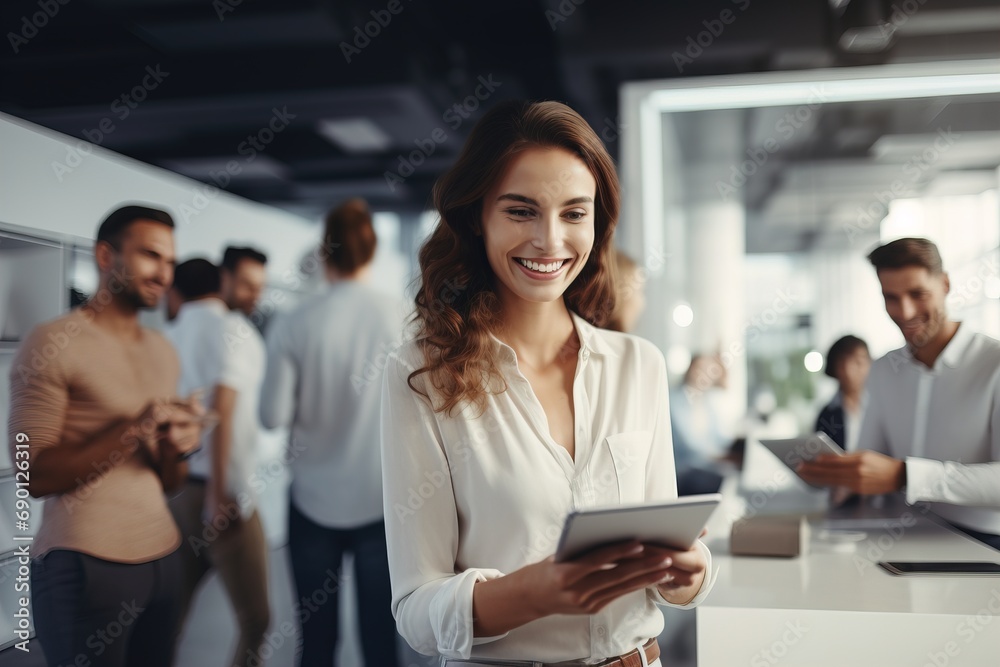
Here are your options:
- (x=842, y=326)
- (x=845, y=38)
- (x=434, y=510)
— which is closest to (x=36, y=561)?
(x=434, y=510)

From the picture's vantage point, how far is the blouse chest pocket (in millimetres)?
1413

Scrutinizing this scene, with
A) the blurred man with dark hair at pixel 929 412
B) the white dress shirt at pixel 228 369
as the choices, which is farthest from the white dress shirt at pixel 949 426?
the white dress shirt at pixel 228 369

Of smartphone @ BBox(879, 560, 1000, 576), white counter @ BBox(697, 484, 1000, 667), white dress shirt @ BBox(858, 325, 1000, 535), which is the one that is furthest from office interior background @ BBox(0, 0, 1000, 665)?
white counter @ BBox(697, 484, 1000, 667)

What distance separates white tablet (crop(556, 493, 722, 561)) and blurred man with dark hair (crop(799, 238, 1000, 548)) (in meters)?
1.73

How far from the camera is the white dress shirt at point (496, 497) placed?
52.6 inches

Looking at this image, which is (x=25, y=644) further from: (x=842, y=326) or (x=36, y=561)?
(x=842, y=326)

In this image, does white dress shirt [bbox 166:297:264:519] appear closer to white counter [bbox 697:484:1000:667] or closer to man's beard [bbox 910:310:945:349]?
white counter [bbox 697:484:1000:667]

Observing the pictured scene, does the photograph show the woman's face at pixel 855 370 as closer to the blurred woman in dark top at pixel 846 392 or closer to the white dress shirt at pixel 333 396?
the blurred woman in dark top at pixel 846 392

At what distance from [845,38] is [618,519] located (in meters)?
3.17

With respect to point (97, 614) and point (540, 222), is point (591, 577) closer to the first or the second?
point (540, 222)

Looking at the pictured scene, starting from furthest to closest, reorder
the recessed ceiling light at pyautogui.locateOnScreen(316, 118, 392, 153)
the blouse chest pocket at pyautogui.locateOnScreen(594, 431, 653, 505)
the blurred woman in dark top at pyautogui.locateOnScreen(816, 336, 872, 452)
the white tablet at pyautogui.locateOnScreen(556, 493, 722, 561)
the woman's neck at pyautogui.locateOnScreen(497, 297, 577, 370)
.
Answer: the recessed ceiling light at pyautogui.locateOnScreen(316, 118, 392, 153)
the blurred woman in dark top at pyautogui.locateOnScreen(816, 336, 872, 452)
the woman's neck at pyautogui.locateOnScreen(497, 297, 577, 370)
the blouse chest pocket at pyautogui.locateOnScreen(594, 431, 653, 505)
the white tablet at pyautogui.locateOnScreen(556, 493, 722, 561)

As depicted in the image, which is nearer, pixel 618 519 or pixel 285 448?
pixel 618 519

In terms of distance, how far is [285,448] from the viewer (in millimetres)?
3393

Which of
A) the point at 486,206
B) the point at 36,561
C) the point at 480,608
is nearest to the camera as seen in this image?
the point at 480,608
